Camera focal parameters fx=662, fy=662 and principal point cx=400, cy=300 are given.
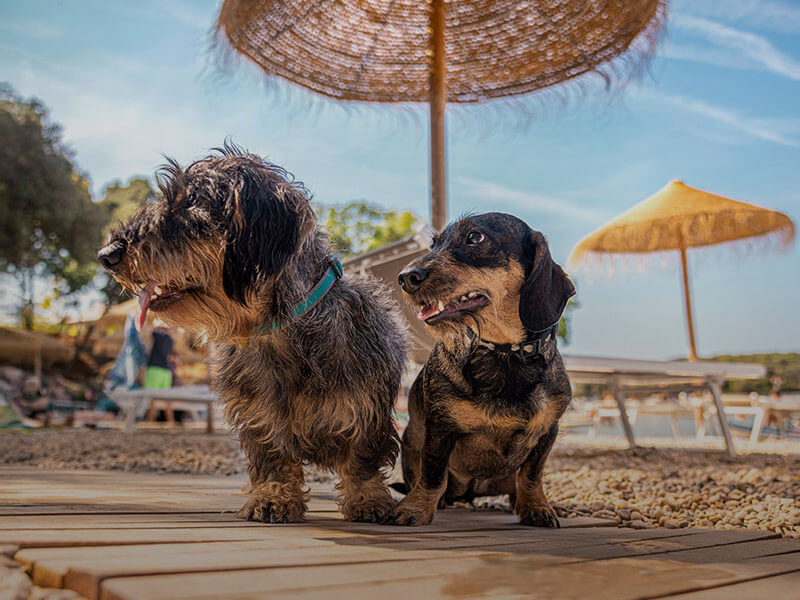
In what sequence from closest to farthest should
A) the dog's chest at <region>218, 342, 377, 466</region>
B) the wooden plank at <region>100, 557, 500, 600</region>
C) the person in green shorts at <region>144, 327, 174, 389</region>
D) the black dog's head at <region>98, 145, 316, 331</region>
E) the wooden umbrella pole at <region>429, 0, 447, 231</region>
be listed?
the wooden plank at <region>100, 557, 500, 600</region> → the black dog's head at <region>98, 145, 316, 331</region> → the dog's chest at <region>218, 342, 377, 466</region> → the wooden umbrella pole at <region>429, 0, 447, 231</region> → the person in green shorts at <region>144, 327, 174, 389</region>

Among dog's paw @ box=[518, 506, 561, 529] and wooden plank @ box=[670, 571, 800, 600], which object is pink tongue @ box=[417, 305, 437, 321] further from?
wooden plank @ box=[670, 571, 800, 600]

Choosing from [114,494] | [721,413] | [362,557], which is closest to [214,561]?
[362,557]

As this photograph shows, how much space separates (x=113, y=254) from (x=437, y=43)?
4.53 meters

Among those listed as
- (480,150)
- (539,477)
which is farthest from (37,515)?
(480,150)

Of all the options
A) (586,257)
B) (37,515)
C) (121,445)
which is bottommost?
(121,445)

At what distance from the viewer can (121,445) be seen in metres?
8.05

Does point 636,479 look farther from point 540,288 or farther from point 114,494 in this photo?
point 114,494

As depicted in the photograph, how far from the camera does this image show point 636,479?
4.98m

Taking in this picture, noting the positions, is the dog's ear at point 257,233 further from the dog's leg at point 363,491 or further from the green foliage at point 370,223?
the green foliage at point 370,223

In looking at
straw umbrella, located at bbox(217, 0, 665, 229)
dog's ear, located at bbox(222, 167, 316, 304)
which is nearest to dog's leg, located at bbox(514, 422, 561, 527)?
dog's ear, located at bbox(222, 167, 316, 304)

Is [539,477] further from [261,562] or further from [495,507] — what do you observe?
[261,562]

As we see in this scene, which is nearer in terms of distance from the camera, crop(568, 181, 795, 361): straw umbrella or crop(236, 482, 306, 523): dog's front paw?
crop(236, 482, 306, 523): dog's front paw

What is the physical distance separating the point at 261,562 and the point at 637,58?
5877 millimetres

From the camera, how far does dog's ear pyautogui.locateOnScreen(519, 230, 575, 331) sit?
2689mm
